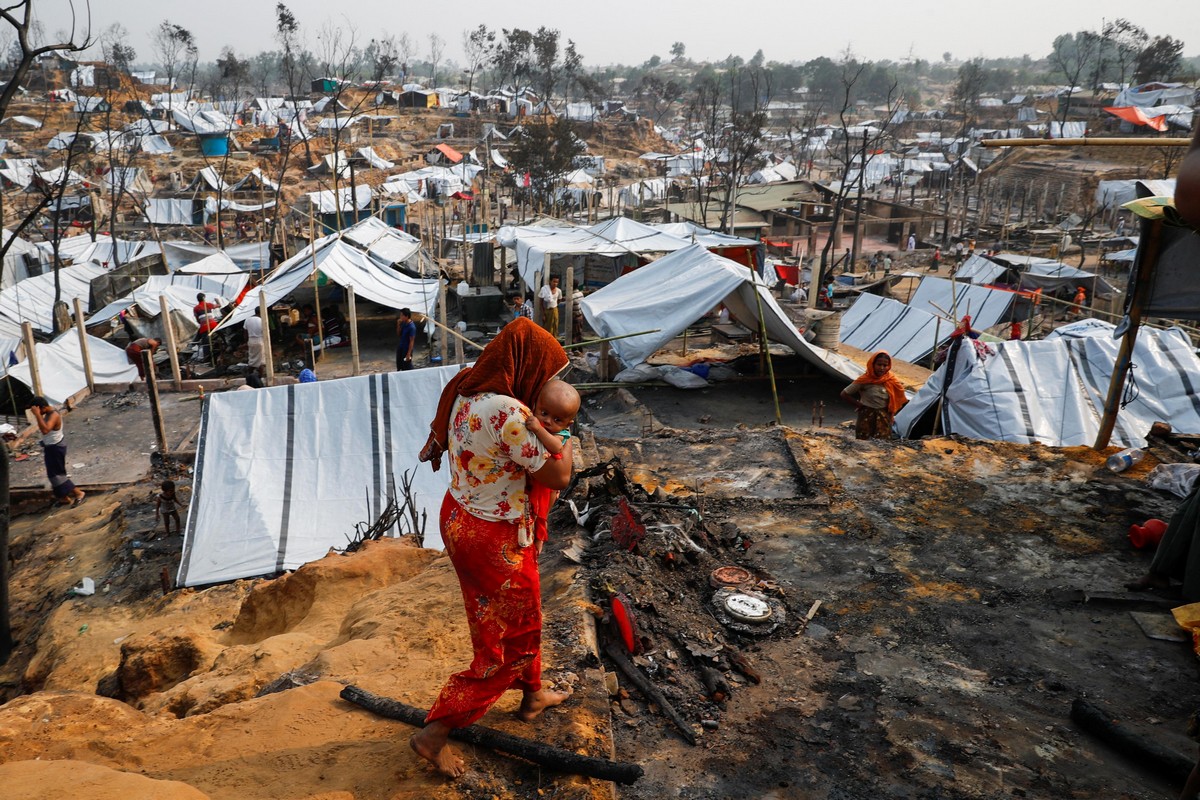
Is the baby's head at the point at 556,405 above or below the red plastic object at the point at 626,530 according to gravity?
above

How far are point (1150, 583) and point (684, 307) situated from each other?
251 inches

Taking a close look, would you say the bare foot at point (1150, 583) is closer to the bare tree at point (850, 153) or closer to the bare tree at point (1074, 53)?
the bare tree at point (850, 153)

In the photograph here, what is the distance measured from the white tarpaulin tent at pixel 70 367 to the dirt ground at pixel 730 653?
557 centimetres

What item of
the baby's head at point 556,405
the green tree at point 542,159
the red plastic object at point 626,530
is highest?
the green tree at point 542,159

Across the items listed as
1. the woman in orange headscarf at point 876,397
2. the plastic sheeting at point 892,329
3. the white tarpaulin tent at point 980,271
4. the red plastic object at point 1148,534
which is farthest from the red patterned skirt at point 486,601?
the white tarpaulin tent at point 980,271

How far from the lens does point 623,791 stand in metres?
2.69

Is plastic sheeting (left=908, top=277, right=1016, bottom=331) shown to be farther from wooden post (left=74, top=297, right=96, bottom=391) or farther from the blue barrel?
the blue barrel

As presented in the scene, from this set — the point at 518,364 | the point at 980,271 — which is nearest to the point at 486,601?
the point at 518,364

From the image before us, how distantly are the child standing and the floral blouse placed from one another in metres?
5.45

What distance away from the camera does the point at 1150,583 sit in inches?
164

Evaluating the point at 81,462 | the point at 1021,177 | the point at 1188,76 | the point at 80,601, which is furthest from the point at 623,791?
the point at 1188,76

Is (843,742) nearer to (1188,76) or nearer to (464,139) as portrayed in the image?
(464,139)

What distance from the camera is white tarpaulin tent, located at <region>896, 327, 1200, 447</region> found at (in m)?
7.40

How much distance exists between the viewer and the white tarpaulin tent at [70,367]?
10609mm
